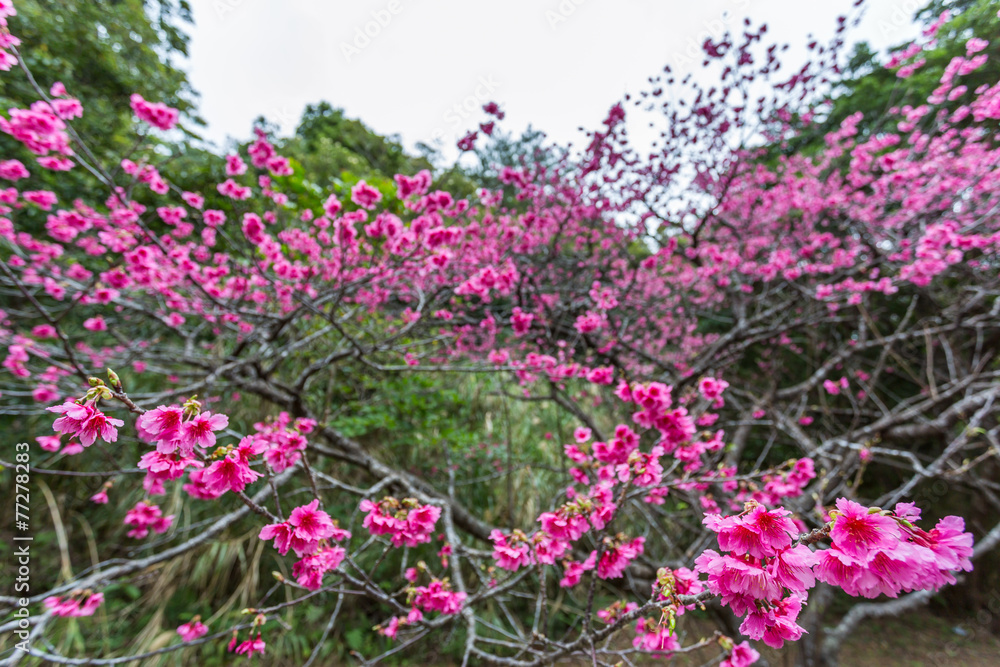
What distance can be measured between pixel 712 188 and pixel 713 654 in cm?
505

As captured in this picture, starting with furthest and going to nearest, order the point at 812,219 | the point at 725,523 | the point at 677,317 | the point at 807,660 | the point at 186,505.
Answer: the point at 677,317
the point at 812,219
the point at 186,505
the point at 807,660
the point at 725,523

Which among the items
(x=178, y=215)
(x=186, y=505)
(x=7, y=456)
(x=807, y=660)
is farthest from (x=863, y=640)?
(x=7, y=456)

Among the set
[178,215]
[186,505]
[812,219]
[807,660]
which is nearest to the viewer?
[807,660]

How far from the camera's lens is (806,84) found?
3363mm

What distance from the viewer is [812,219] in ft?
14.6

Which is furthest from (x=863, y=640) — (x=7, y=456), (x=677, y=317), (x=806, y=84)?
(x=7, y=456)

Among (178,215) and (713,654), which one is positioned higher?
(178,215)

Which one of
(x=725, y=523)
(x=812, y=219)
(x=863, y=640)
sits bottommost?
(x=863, y=640)

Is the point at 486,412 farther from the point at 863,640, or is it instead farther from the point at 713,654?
the point at 863,640

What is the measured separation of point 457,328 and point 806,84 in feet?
13.5

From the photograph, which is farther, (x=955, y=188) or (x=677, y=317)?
(x=677, y=317)

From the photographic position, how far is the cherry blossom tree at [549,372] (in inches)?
37.9

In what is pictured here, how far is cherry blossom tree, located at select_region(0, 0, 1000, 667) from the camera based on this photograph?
3.16 ft

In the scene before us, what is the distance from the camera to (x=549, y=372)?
96.5 inches
